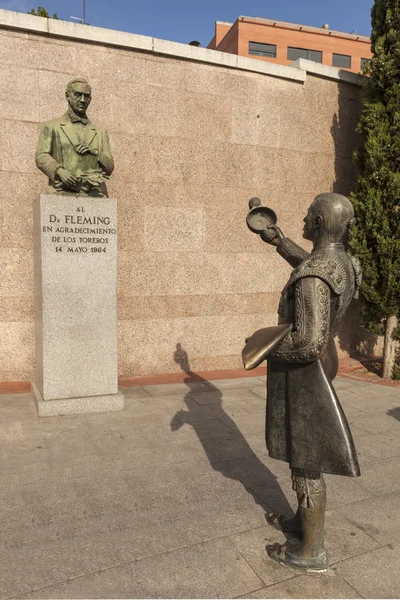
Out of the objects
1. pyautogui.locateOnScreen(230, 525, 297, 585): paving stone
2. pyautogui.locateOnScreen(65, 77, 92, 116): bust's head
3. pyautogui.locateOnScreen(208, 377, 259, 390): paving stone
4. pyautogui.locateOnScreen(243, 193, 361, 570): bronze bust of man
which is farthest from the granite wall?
pyautogui.locateOnScreen(243, 193, 361, 570): bronze bust of man

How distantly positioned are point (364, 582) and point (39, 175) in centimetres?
667

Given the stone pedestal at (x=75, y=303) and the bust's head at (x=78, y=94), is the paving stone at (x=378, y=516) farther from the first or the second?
the bust's head at (x=78, y=94)

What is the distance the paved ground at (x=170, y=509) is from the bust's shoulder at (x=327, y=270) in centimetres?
187

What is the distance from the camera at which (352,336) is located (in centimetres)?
961

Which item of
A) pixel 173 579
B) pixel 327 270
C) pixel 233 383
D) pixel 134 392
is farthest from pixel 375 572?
pixel 233 383

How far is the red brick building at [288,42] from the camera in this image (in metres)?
33.5

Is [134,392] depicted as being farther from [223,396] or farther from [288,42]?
[288,42]

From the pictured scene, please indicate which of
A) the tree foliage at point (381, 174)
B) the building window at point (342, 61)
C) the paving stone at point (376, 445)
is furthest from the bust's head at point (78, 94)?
the building window at point (342, 61)

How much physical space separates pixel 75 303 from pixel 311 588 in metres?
4.21

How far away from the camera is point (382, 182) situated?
7.90m

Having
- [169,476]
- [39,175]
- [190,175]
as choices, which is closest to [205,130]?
[190,175]

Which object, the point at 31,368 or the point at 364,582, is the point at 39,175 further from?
the point at 364,582

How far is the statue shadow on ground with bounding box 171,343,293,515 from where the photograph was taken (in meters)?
3.87

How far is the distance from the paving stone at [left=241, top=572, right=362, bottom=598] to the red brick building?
3607cm
